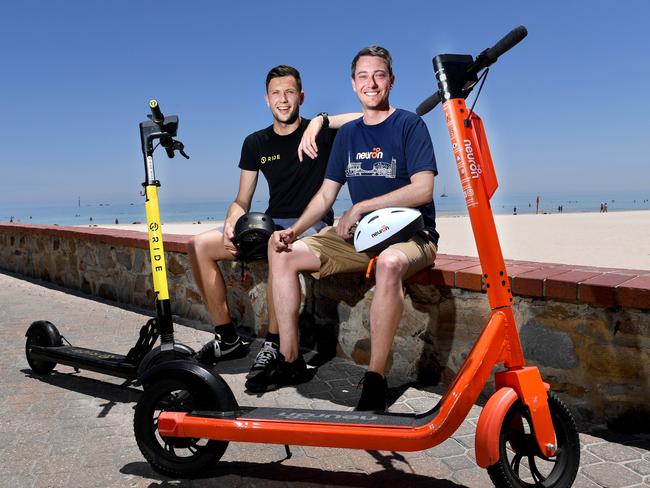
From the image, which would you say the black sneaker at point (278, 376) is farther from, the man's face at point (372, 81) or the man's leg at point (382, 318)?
the man's face at point (372, 81)

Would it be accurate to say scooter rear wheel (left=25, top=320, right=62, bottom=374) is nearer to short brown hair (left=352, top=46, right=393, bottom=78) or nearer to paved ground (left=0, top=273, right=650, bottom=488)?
paved ground (left=0, top=273, right=650, bottom=488)

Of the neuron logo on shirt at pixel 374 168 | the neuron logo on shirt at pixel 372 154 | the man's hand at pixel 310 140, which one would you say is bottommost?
the neuron logo on shirt at pixel 374 168

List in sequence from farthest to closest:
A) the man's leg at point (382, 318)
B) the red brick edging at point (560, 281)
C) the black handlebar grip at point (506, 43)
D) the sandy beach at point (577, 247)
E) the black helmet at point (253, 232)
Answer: the sandy beach at point (577, 247) < the black helmet at point (253, 232) < the man's leg at point (382, 318) < the red brick edging at point (560, 281) < the black handlebar grip at point (506, 43)

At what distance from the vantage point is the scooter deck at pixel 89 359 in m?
3.21

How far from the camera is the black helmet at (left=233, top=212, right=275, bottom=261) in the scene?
3.61 metres

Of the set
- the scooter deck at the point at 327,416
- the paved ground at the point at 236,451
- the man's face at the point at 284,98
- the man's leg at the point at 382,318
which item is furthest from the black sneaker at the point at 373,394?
the man's face at the point at 284,98

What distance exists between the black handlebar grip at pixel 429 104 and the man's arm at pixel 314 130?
1.43 metres

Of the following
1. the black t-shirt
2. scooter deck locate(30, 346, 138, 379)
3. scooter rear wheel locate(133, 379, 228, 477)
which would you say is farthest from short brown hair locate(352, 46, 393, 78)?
scooter deck locate(30, 346, 138, 379)

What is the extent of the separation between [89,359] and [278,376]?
110 cm

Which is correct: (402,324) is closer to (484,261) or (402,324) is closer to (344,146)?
(344,146)

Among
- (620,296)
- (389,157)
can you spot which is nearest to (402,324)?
(389,157)

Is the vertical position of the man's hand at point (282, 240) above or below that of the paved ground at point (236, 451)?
above

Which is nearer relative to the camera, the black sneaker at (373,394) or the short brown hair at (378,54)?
the black sneaker at (373,394)

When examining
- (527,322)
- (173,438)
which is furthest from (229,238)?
(527,322)
